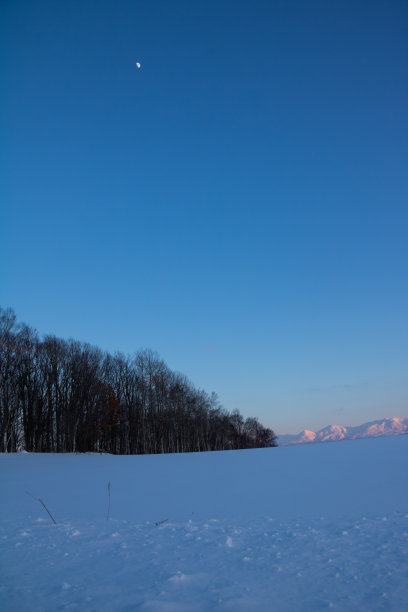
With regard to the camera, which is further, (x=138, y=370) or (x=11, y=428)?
(x=138, y=370)

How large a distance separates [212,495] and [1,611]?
466 cm

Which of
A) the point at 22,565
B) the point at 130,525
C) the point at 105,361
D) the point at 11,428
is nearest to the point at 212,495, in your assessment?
the point at 130,525

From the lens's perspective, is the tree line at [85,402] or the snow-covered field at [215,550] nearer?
the snow-covered field at [215,550]

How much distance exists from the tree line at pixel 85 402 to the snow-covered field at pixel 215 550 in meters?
26.5

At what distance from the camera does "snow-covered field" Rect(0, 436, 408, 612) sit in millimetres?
2740

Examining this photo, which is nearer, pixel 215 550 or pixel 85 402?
pixel 215 550

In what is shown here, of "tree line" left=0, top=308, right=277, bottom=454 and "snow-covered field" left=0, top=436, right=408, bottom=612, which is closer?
"snow-covered field" left=0, top=436, right=408, bottom=612

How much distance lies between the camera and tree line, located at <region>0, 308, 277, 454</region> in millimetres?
30609

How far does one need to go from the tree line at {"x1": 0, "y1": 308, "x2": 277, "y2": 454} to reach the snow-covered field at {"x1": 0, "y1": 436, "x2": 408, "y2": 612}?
26524mm

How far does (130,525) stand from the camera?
492cm

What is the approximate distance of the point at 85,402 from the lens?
3447cm

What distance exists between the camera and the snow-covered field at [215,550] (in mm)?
2740

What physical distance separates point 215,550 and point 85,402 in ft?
109

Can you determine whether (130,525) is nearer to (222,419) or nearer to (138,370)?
(138,370)
